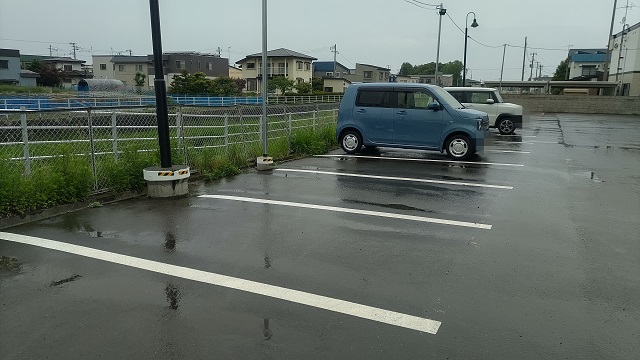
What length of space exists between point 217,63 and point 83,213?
7050 cm

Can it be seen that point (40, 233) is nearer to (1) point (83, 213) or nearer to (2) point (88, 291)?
(1) point (83, 213)

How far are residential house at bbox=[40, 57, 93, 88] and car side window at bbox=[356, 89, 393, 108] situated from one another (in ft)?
201

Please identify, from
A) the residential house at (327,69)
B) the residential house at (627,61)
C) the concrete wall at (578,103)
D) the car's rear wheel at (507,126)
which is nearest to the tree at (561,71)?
the residential house at (627,61)

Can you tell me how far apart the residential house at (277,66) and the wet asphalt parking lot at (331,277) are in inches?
2340

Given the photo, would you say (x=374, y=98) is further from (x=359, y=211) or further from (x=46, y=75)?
(x=46, y=75)

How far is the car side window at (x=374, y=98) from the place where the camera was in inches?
465

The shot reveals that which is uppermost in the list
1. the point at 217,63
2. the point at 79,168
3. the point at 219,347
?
the point at 217,63

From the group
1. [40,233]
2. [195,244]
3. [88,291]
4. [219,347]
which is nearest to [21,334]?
[88,291]

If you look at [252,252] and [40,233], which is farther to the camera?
[40,233]

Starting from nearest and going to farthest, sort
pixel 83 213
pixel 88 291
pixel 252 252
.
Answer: pixel 88 291 → pixel 252 252 → pixel 83 213

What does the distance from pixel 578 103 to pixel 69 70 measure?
7220cm

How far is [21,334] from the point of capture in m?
3.27

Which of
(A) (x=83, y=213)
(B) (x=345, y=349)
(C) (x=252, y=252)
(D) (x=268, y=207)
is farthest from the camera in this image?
(D) (x=268, y=207)

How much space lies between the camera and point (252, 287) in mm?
4090
